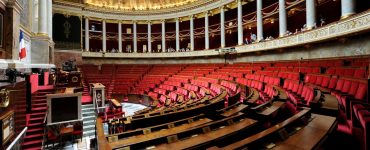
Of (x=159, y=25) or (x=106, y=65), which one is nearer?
(x=106, y=65)

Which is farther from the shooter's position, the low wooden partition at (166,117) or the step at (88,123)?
the step at (88,123)

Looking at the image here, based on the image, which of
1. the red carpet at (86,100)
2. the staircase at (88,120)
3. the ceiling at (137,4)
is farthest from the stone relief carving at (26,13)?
A: the ceiling at (137,4)

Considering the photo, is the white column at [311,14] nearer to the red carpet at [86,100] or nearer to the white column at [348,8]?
the white column at [348,8]

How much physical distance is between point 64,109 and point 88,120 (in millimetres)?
1687

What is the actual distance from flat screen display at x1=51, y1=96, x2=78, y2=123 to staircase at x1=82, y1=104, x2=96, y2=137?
2.78ft

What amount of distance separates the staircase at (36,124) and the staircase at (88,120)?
168cm

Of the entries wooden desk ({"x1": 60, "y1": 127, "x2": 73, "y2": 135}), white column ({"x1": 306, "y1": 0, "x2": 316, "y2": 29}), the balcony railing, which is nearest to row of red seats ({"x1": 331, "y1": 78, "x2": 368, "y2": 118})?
the balcony railing

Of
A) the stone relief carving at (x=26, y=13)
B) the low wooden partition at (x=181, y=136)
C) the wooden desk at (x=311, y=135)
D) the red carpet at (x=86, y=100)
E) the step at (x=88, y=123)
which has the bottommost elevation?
the step at (x=88, y=123)

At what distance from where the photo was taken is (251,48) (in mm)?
14805

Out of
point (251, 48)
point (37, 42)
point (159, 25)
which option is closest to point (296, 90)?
point (251, 48)

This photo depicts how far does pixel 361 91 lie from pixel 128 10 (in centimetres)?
2360

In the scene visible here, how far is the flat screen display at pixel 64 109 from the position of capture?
772 cm

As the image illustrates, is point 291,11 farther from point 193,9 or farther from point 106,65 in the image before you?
point 106,65

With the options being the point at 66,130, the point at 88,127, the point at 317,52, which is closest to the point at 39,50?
the point at 88,127
